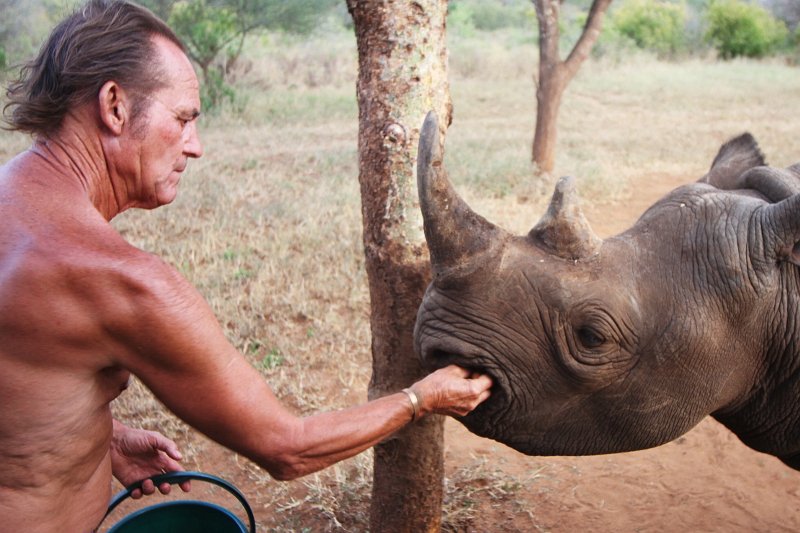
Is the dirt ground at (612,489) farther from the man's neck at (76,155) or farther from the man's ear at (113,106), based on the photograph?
the man's ear at (113,106)

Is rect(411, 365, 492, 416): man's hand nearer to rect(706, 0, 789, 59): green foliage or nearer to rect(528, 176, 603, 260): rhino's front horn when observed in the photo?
rect(528, 176, 603, 260): rhino's front horn

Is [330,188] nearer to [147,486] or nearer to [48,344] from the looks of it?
[147,486]

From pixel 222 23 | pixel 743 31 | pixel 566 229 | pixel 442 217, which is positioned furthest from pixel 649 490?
pixel 743 31

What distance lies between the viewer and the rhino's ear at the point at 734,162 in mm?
3391

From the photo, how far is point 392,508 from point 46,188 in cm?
206

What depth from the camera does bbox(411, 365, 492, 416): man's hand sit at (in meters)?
2.60

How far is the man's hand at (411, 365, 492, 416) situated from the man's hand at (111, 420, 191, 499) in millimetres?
1021

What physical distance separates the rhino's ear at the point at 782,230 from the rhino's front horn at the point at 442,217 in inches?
34.2

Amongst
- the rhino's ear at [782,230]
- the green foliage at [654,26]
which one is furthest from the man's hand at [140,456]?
the green foliage at [654,26]

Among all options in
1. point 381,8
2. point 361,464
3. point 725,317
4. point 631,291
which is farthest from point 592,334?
point 361,464

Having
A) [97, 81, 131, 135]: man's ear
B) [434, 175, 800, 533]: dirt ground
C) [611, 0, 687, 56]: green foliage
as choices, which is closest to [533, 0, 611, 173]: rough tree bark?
[434, 175, 800, 533]: dirt ground

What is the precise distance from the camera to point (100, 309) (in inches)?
85.7

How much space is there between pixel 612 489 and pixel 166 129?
3273 millimetres

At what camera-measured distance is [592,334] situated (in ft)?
8.91
